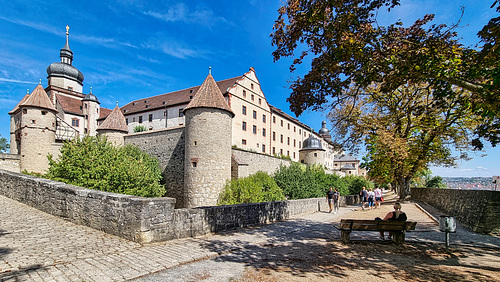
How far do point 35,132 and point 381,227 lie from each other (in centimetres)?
2938

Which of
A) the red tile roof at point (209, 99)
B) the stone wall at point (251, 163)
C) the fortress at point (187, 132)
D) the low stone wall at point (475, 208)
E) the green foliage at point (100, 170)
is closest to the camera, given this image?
the low stone wall at point (475, 208)

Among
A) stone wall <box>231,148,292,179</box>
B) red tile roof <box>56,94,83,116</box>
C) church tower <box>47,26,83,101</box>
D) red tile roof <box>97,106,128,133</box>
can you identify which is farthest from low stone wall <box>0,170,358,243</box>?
church tower <box>47,26,83,101</box>

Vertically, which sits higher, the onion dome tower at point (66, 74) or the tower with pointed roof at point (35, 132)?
the onion dome tower at point (66, 74)

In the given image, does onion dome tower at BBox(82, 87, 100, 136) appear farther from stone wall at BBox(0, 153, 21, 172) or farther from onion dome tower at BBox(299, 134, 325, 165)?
onion dome tower at BBox(299, 134, 325, 165)

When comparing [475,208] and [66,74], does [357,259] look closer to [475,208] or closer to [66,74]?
[475,208]

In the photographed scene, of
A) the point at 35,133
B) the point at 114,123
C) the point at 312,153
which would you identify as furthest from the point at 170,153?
the point at 312,153

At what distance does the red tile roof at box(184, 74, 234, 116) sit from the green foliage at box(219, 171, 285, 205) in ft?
18.4

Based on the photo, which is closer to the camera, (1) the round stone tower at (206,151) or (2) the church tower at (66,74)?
(1) the round stone tower at (206,151)

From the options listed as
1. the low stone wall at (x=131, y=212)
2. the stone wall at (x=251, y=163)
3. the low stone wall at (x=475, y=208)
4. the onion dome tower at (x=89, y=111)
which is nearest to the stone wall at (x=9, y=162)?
the low stone wall at (x=131, y=212)

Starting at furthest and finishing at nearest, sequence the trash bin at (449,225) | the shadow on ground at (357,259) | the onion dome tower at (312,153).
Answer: the onion dome tower at (312,153) → the trash bin at (449,225) → the shadow on ground at (357,259)

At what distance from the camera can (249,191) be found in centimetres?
1814

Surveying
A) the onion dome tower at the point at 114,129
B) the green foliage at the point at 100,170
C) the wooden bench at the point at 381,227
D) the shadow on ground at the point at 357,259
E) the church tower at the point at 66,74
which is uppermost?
the church tower at the point at 66,74

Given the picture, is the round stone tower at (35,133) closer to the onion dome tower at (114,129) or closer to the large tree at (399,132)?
the onion dome tower at (114,129)

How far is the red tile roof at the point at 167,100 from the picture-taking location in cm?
3459
